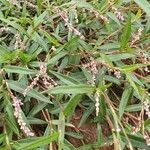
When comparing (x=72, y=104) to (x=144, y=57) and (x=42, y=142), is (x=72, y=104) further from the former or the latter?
(x=144, y=57)

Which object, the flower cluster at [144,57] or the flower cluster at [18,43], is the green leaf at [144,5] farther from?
the flower cluster at [18,43]

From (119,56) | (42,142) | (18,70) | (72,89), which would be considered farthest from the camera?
(119,56)

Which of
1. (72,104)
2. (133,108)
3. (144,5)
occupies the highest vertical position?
(144,5)

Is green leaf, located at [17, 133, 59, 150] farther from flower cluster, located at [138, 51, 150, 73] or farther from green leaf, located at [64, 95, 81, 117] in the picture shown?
flower cluster, located at [138, 51, 150, 73]

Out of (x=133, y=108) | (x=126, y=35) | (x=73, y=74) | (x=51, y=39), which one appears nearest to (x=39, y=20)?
(x=51, y=39)

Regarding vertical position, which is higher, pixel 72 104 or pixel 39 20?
pixel 39 20

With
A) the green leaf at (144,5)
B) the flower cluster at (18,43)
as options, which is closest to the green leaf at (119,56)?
the green leaf at (144,5)

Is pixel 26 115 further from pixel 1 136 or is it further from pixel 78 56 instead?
pixel 78 56

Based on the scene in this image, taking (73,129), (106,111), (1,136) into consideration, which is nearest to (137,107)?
(106,111)

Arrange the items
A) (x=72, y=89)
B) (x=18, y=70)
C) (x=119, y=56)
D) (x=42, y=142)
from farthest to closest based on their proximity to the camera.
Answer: (x=119, y=56), (x=18, y=70), (x=72, y=89), (x=42, y=142)

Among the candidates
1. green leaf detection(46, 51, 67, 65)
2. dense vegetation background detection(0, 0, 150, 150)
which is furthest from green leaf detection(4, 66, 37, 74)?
green leaf detection(46, 51, 67, 65)

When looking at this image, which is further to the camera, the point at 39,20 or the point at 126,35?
the point at 39,20
